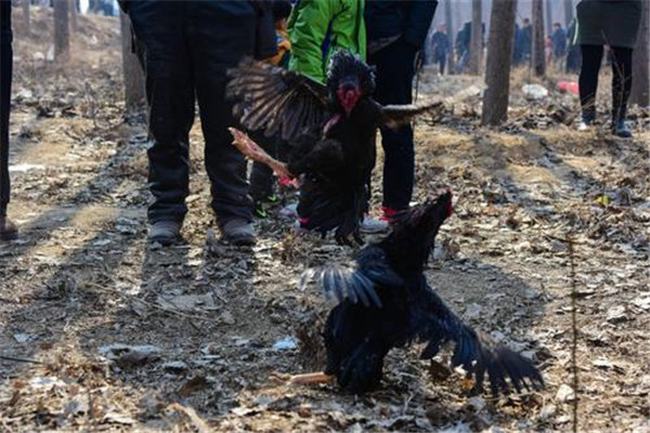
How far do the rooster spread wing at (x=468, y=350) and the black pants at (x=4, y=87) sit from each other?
3020 millimetres

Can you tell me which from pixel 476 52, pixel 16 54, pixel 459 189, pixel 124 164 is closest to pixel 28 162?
pixel 124 164

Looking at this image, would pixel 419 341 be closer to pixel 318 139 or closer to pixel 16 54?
pixel 318 139

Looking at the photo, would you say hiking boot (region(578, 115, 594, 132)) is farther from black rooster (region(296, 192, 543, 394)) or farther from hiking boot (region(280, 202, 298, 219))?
black rooster (region(296, 192, 543, 394))

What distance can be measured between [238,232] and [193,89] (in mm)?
909

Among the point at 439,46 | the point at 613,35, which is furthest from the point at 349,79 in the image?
the point at 439,46

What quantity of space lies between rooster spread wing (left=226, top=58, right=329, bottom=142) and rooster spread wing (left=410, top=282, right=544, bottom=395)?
1.59 m

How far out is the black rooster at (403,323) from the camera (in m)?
3.00

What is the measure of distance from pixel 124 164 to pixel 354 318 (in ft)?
15.4

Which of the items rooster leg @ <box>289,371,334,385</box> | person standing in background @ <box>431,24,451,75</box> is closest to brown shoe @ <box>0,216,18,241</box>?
rooster leg @ <box>289,371,334,385</box>

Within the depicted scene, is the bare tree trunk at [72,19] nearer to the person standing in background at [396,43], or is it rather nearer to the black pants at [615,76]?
the black pants at [615,76]

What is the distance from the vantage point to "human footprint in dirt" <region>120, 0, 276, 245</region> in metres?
4.84

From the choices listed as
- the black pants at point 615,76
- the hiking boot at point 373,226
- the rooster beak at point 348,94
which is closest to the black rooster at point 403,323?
the rooster beak at point 348,94

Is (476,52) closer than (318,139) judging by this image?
No

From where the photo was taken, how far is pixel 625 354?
3754 millimetres
